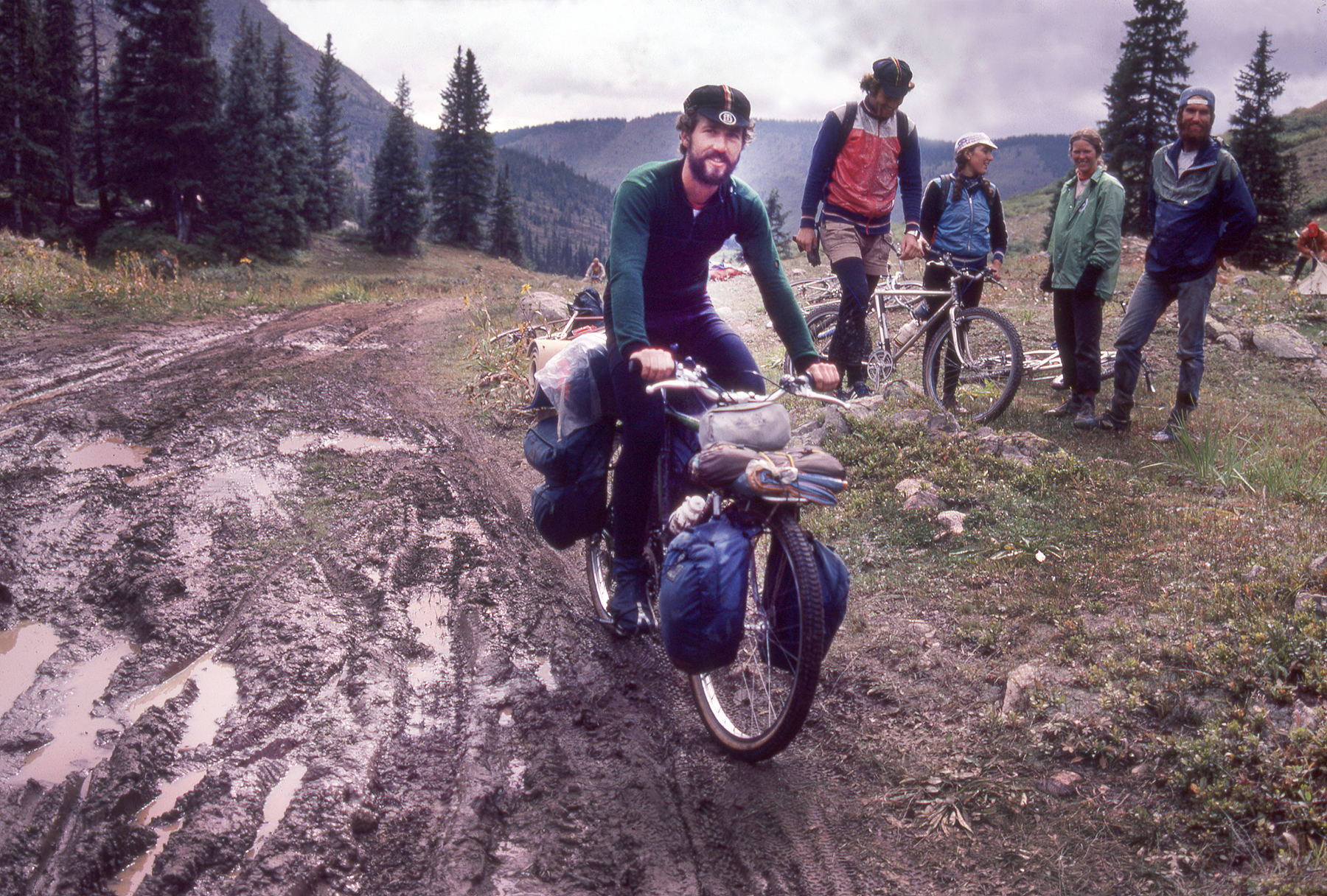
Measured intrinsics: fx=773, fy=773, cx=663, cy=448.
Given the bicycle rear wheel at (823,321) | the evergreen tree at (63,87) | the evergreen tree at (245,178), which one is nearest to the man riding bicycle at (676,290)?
the bicycle rear wheel at (823,321)

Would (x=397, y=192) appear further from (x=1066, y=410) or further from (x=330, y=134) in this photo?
(x=1066, y=410)

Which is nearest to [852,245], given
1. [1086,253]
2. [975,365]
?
[975,365]

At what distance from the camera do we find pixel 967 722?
303 cm

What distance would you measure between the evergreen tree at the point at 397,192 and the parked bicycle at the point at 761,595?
185 feet

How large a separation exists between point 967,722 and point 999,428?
164 inches

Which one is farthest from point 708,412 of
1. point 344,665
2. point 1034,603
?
point 1034,603

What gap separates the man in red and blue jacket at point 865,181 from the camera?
6000mm

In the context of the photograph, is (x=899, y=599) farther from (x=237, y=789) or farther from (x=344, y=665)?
(x=237, y=789)

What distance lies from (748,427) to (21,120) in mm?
54152

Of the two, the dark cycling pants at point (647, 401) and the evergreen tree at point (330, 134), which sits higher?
the evergreen tree at point (330, 134)

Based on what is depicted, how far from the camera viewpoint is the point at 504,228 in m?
66.2

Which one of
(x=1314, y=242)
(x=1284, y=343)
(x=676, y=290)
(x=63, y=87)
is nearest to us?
(x=676, y=290)

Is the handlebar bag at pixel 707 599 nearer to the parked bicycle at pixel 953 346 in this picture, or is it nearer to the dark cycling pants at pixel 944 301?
the parked bicycle at pixel 953 346

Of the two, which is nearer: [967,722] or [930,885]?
[930,885]
